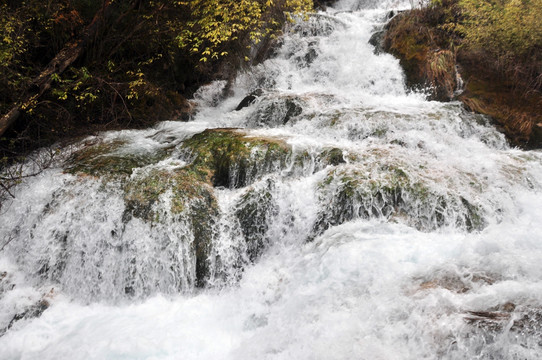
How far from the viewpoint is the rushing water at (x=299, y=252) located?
2.65m

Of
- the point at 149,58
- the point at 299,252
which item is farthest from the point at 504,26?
the point at 149,58

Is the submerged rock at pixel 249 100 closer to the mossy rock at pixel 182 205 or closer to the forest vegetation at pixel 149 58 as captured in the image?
the forest vegetation at pixel 149 58

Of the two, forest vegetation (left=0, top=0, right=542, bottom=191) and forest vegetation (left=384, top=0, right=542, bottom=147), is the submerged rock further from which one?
forest vegetation (left=384, top=0, right=542, bottom=147)

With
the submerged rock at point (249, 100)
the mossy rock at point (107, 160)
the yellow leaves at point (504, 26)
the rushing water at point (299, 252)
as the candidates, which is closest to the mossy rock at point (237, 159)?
the rushing water at point (299, 252)

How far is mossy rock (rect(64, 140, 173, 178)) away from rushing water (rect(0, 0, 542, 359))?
0.06 metres

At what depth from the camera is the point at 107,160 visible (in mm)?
5574

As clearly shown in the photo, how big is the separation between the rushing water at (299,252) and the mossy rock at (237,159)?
2.1 inches

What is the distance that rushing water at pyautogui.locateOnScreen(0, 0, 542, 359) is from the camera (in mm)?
2646

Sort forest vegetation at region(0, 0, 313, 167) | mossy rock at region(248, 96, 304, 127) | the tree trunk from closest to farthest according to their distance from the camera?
the tree trunk, forest vegetation at region(0, 0, 313, 167), mossy rock at region(248, 96, 304, 127)

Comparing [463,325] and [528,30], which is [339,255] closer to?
[463,325]

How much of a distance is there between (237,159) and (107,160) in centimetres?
231

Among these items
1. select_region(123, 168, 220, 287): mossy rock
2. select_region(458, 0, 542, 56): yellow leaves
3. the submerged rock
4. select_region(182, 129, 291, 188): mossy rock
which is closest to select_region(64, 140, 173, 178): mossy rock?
select_region(123, 168, 220, 287): mossy rock

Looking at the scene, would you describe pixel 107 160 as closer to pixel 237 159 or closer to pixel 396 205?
pixel 237 159

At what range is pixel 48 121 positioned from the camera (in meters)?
6.64
